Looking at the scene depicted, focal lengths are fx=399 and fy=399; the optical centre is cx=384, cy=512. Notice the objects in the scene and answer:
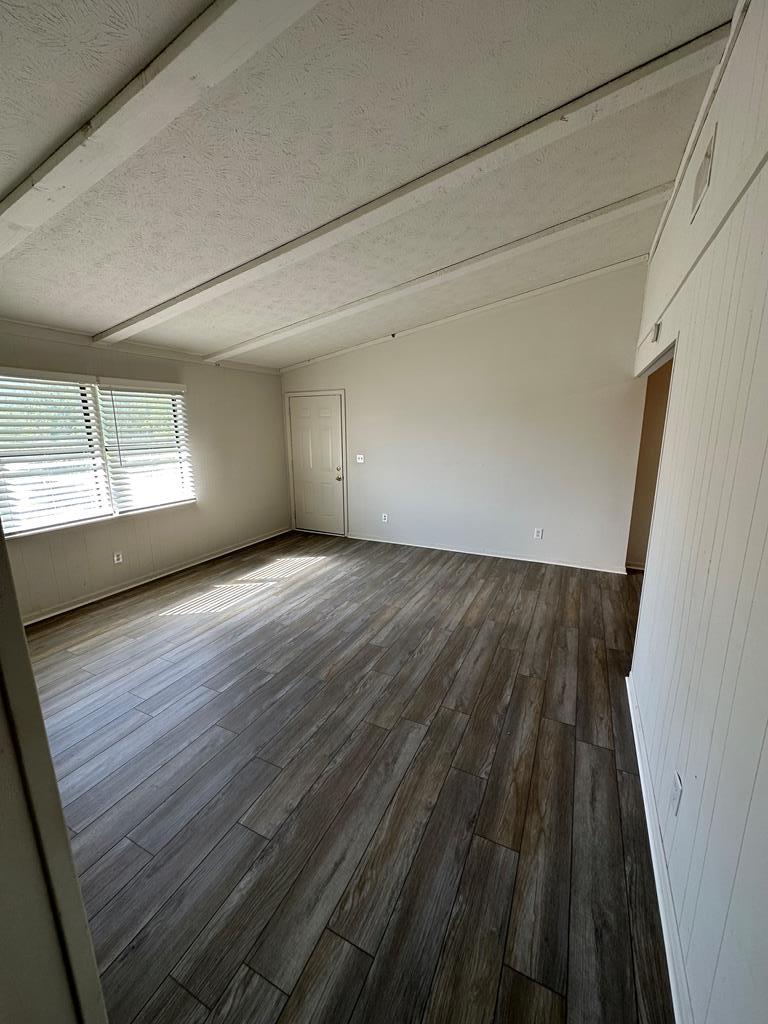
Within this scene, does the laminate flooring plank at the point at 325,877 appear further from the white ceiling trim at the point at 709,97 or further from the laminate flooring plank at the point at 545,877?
the white ceiling trim at the point at 709,97

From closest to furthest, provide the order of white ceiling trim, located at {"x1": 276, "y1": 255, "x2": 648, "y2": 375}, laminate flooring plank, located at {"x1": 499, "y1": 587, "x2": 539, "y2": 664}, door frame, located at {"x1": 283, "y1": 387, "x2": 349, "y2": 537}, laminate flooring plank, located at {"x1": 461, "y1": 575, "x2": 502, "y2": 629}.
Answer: laminate flooring plank, located at {"x1": 499, "y1": 587, "x2": 539, "y2": 664}, laminate flooring plank, located at {"x1": 461, "y1": 575, "x2": 502, "y2": 629}, white ceiling trim, located at {"x1": 276, "y1": 255, "x2": 648, "y2": 375}, door frame, located at {"x1": 283, "y1": 387, "x2": 349, "y2": 537}

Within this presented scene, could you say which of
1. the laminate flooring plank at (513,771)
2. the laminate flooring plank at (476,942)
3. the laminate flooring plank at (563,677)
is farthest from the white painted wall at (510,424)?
the laminate flooring plank at (476,942)

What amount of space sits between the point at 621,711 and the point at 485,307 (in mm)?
3873

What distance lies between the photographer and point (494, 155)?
1.90 m

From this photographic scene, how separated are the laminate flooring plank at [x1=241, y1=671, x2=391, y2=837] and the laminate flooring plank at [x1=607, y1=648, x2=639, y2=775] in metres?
1.25

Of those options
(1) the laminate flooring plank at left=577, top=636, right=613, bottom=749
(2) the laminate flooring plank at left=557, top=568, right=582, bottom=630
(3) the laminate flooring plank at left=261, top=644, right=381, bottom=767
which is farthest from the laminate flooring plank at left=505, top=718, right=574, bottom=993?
(2) the laminate flooring plank at left=557, top=568, right=582, bottom=630

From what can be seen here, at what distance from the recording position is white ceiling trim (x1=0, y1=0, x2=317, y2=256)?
44.3 inches

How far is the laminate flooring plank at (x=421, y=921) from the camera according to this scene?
1.11 metres

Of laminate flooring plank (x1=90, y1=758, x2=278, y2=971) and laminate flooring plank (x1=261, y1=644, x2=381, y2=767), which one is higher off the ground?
laminate flooring plank (x1=261, y1=644, x2=381, y2=767)

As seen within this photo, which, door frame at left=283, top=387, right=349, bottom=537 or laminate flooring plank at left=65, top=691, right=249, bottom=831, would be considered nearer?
laminate flooring plank at left=65, top=691, right=249, bottom=831

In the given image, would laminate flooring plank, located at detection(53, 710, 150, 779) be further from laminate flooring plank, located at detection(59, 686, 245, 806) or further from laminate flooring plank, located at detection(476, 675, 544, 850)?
laminate flooring plank, located at detection(476, 675, 544, 850)

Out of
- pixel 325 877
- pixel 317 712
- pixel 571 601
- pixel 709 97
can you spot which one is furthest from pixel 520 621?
pixel 709 97

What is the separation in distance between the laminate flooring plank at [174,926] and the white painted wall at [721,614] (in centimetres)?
139

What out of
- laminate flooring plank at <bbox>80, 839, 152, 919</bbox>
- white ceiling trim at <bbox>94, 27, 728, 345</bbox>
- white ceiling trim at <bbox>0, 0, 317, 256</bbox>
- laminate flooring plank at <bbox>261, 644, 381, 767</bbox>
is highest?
white ceiling trim at <bbox>94, 27, 728, 345</bbox>
